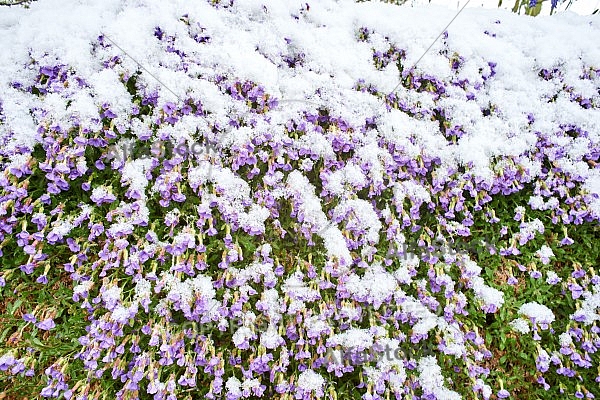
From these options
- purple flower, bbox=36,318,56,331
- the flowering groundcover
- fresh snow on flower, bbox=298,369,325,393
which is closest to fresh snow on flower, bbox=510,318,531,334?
the flowering groundcover

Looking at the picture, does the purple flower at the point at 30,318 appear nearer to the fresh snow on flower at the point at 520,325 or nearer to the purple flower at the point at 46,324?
the purple flower at the point at 46,324

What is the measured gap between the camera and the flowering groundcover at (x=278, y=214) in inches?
92.0

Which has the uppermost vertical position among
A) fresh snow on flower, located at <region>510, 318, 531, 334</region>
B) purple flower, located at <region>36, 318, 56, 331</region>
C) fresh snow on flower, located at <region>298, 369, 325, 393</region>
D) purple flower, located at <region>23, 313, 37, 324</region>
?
fresh snow on flower, located at <region>510, 318, 531, 334</region>

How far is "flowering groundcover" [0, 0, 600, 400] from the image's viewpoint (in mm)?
2336

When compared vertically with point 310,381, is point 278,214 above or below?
above

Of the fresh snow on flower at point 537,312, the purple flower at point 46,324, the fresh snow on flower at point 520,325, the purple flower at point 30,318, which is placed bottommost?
the purple flower at point 30,318

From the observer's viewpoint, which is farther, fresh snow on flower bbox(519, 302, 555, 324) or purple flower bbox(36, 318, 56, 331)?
fresh snow on flower bbox(519, 302, 555, 324)

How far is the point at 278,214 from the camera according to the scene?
2.57 meters

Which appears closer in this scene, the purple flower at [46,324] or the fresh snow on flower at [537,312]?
the purple flower at [46,324]

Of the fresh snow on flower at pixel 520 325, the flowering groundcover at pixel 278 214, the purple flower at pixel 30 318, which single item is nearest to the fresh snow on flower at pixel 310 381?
the flowering groundcover at pixel 278 214

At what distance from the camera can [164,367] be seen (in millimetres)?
2322

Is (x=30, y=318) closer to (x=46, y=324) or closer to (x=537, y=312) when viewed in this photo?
(x=46, y=324)

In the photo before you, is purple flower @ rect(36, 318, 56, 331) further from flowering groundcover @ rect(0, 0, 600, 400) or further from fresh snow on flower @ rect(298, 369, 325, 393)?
fresh snow on flower @ rect(298, 369, 325, 393)

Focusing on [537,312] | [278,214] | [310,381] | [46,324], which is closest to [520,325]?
[537,312]
